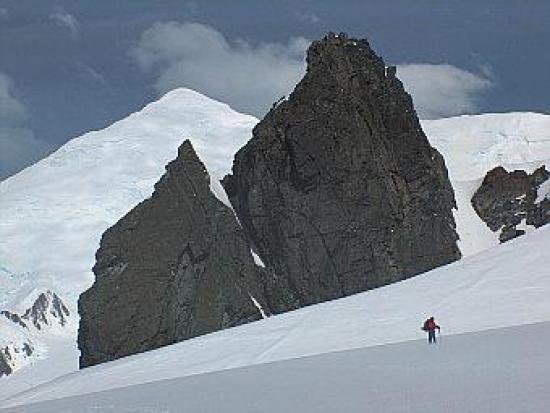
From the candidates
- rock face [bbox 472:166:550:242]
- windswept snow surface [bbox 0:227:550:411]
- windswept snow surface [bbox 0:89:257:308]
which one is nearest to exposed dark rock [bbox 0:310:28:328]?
windswept snow surface [bbox 0:89:257:308]

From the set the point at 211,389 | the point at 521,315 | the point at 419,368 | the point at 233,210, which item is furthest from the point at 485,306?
the point at 233,210

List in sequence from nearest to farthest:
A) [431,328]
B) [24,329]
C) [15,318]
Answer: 1. [431,328]
2. [24,329]
3. [15,318]

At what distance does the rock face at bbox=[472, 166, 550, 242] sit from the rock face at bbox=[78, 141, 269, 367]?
19617 millimetres

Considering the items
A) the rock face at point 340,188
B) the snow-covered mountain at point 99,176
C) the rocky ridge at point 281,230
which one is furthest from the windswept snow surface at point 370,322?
the snow-covered mountain at point 99,176

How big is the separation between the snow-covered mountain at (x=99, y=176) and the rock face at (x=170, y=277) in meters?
28.9

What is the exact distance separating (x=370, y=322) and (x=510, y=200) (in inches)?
1591

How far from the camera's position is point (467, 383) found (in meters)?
9.55

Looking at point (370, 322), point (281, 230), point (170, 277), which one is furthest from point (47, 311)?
point (370, 322)

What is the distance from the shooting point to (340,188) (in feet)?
140

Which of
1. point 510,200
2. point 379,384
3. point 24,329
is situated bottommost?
point 379,384

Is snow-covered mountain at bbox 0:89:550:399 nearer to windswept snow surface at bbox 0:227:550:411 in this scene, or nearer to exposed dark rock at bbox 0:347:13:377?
exposed dark rock at bbox 0:347:13:377

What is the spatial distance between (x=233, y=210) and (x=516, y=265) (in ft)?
80.4

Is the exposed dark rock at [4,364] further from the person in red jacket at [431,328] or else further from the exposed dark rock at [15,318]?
the person in red jacket at [431,328]

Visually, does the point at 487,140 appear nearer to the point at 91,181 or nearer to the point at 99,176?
the point at 99,176
